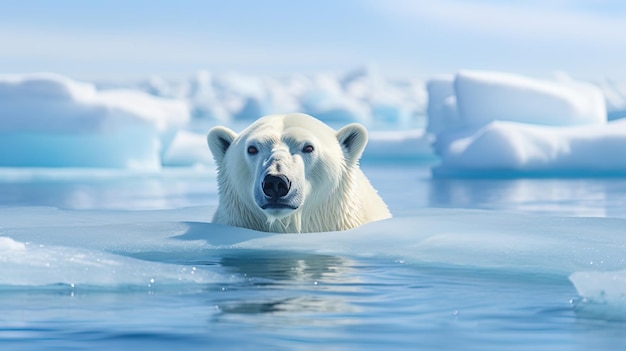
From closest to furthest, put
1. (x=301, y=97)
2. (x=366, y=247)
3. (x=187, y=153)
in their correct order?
(x=366, y=247), (x=187, y=153), (x=301, y=97)

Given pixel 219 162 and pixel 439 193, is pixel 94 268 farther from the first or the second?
pixel 439 193

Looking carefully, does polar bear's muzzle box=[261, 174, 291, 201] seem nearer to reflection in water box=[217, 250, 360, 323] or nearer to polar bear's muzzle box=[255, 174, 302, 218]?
polar bear's muzzle box=[255, 174, 302, 218]

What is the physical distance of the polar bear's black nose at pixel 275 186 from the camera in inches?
185

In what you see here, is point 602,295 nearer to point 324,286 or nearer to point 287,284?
point 324,286

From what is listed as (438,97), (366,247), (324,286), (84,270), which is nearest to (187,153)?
(438,97)

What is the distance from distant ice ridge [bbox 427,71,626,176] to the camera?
56.9 feet

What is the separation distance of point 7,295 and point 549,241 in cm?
245

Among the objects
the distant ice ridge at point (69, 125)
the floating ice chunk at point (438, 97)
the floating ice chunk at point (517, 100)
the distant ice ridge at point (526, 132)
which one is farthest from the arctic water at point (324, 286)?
the floating ice chunk at point (438, 97)

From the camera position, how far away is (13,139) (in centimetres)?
1900

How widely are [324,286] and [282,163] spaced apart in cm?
102

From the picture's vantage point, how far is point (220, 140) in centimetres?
550

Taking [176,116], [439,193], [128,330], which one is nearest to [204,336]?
[128,330]

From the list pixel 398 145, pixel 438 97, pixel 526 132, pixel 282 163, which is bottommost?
pixel 282 163

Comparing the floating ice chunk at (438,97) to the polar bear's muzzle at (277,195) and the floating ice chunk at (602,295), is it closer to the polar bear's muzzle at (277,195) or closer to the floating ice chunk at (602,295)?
the polar bear's muzzle at (277,195)
